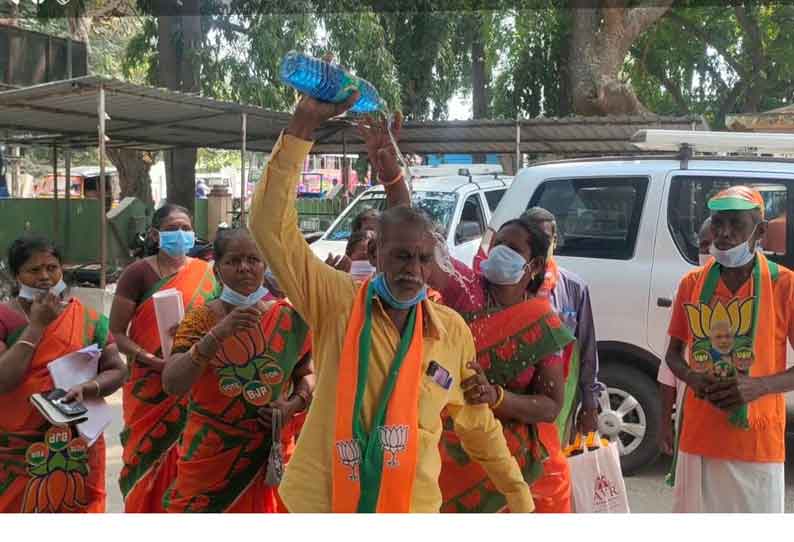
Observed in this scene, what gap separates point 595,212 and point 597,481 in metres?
2.35

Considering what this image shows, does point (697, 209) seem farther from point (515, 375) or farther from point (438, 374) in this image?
point (438, 374)

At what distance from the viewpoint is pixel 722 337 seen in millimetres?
3188

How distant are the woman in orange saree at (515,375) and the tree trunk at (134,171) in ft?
48.7

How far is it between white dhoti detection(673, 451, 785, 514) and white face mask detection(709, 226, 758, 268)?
72 centimetres

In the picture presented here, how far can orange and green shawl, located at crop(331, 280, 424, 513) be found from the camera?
207cm

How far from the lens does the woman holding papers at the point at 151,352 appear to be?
364 cm

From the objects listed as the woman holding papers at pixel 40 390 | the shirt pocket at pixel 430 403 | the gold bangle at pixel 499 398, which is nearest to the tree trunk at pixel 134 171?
the woman holding papers at pixel 40 390

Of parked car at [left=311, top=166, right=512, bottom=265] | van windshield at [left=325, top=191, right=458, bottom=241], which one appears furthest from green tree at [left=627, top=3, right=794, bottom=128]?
van windshield at [left=325, top=191, right=458, bottom=241]

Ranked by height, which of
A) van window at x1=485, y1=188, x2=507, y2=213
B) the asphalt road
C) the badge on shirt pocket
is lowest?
the asphalt road

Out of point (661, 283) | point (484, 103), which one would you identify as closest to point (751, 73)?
point (484, 103)

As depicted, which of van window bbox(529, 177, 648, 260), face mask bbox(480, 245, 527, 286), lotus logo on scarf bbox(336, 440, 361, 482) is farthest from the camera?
van window bbox(529, 177, 648, 260)

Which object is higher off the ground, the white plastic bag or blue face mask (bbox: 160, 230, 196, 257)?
blue face mask (bbox: 160, 230, 196, 257)

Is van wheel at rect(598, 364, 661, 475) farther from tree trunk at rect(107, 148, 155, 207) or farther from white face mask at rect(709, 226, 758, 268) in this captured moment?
tree trunk at rect(107, 148, 155, 207)

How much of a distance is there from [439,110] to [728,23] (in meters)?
8.02
